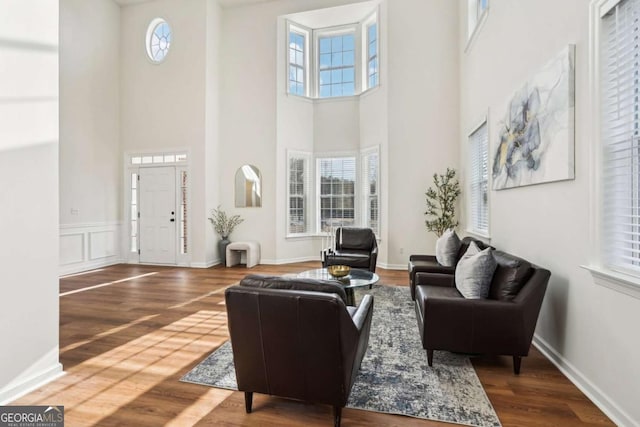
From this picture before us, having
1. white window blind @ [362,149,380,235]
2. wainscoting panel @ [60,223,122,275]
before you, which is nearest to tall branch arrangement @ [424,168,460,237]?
white window blind @ [362,149,380,235]

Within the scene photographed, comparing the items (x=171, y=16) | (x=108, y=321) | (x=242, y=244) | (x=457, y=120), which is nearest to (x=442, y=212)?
(x=457, y=120)

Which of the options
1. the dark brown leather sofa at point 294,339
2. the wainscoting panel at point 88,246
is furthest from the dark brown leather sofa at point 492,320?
the wainscoting panel at point 88,246

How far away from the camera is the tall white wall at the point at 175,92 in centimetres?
679

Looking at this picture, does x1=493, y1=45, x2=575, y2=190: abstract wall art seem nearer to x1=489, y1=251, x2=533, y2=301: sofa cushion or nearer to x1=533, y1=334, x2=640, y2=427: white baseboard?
x1=489, y1=251, x2=533, y2=301: sofa cushion

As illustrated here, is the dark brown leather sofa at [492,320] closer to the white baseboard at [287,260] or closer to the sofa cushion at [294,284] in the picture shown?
the sofa cushion at [294,284]

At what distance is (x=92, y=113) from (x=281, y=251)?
4764mm

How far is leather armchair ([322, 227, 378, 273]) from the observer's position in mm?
5094

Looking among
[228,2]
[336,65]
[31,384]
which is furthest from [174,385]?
[228,2]

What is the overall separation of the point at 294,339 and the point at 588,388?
2028 mm

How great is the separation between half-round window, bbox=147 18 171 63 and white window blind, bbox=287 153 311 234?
3.65 metres

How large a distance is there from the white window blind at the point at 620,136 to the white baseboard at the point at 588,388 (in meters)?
0.82

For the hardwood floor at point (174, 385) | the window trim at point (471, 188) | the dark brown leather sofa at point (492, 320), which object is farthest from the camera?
the window trim at point (471, 188)

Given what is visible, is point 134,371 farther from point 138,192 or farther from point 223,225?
point 138,192

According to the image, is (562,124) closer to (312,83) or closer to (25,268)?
(25,268)
